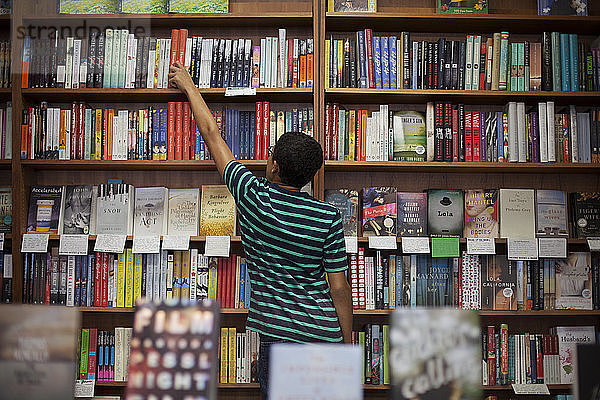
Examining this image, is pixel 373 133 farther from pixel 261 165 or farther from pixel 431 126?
pixel 261 165

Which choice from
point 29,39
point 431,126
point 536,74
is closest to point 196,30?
point 29,39

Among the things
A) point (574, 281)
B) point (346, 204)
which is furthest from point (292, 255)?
point (574, 281)

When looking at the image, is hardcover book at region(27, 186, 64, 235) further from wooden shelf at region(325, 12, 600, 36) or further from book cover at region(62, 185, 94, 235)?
wooden shelf at region(325, 12, 600, 36)

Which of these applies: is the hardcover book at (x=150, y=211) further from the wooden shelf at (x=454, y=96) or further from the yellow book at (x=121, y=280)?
the wooden shelf at (x=454, y=96)

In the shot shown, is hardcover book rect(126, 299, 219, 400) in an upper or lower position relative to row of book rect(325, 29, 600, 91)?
lower

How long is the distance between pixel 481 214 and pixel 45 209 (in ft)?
6.93

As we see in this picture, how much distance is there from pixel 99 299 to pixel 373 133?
153cm

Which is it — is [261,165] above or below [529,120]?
below

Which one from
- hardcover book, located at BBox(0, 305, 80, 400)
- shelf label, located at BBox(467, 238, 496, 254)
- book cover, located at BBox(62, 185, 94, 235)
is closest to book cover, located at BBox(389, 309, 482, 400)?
hardcover book, located at BBox(0, 305, 80, 400)

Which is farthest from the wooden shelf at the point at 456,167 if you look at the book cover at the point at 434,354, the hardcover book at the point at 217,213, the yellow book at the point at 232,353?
the book cover at the point at 434,354

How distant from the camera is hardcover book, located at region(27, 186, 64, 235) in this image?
2928 millimetres

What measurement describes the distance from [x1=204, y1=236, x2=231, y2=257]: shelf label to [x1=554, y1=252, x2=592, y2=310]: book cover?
5.15 feet

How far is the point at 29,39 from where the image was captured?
9.75ft

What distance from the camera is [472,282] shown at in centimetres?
289
